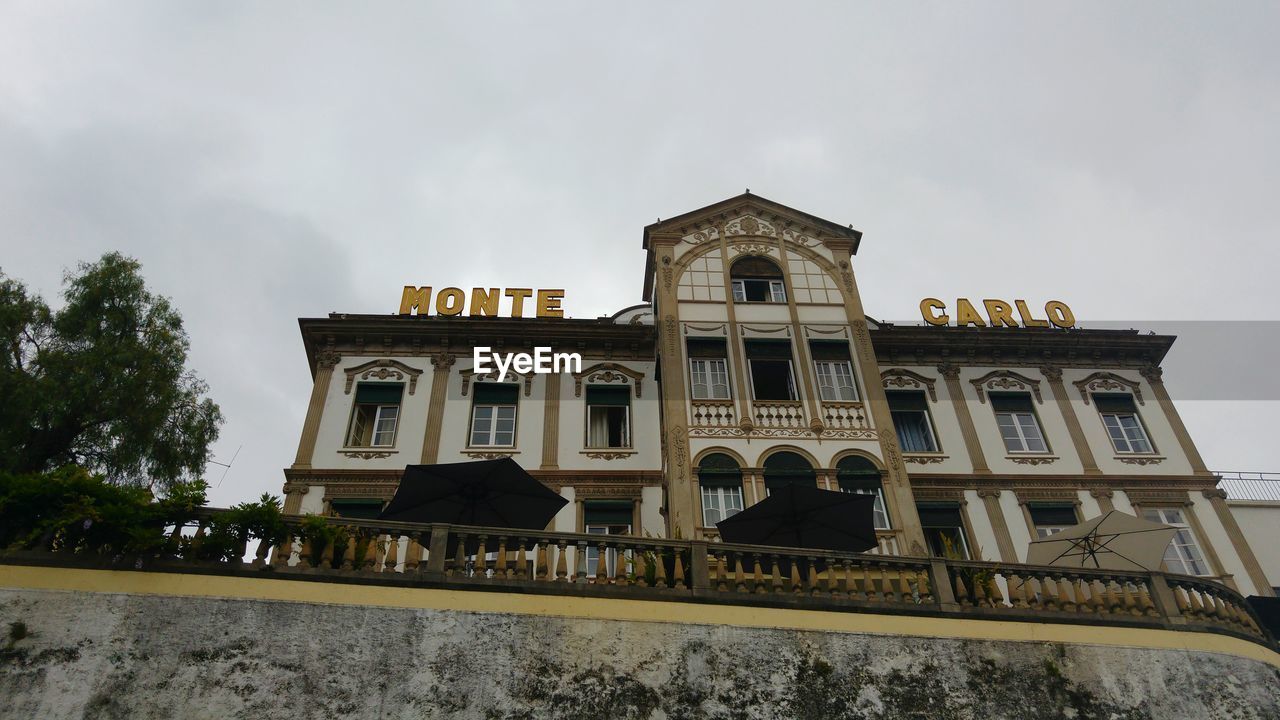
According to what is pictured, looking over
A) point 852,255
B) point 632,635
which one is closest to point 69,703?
point 632,635

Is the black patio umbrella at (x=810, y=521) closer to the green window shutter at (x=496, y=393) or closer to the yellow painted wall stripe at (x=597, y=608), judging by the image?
the yellow painted wall stripe at (x=597, y=608)

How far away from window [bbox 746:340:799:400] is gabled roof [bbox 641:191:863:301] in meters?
4.30

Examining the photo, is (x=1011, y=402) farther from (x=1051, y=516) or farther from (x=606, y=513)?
(x=606, y=513)

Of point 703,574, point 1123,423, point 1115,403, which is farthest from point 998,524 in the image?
point 703,574

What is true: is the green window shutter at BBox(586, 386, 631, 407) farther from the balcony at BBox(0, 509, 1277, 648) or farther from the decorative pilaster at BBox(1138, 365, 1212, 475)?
the decorative pilaster at BBox(1138, 365, 1212, 475)

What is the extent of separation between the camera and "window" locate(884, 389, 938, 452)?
21.4m

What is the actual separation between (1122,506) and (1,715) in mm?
22193

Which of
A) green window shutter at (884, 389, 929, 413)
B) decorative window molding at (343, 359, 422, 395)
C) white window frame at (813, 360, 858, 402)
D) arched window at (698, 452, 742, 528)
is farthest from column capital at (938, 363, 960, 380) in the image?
decorative window molding at (343, 359, 422, 395)

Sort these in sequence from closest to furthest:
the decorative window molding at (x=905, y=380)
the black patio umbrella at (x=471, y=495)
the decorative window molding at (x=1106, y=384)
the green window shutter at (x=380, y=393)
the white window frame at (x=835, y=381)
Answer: the black patio umbrella at (x=471, y=495)
the white window frame at (x=835, y=381)
the green window shutter at (x=380, y=393)
the decorative window molding at (x=905, y=380)
the decorative window molding at (x=1106, y=384)

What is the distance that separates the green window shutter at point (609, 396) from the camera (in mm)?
21438

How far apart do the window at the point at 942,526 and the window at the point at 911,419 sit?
1774 mm

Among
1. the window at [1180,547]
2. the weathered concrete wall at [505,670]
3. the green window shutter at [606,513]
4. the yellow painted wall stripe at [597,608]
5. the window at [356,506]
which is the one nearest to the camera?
the weathered concrete wall at [505,670]

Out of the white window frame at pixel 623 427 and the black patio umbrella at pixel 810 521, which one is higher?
the white window frame at pixel 623 427

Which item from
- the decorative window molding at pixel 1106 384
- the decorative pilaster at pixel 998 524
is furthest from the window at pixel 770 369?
the decorative window molding at pixel 1106 384
